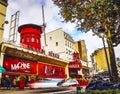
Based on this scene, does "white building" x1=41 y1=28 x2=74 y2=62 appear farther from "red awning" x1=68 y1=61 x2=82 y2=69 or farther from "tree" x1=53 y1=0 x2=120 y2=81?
"tree" x1=53 y1=0 x2=120 y2=81

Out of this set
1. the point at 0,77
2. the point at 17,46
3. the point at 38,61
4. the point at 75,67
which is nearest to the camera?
the point at 0,77

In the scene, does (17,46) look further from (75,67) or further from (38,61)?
(75,67)

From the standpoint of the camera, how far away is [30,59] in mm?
28984

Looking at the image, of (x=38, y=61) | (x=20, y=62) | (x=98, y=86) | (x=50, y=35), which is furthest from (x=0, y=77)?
(x=50, y=35)

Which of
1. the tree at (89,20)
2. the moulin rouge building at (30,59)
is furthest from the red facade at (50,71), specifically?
the tree at (89,20)

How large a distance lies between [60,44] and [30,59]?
1706 cm

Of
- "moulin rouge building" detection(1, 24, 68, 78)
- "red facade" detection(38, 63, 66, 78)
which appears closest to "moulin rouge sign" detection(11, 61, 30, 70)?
"moulin rouge building" detection(1, 24, 68, 78)

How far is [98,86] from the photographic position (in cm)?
1420

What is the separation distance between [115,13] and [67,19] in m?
8.05

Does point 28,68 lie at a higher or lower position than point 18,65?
lower

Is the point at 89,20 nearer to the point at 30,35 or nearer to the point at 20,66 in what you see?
the point at 20,66

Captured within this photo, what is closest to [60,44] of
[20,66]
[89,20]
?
[20,66]

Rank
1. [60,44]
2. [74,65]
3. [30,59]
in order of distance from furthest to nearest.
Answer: [60,44], [74,65], [30,59]

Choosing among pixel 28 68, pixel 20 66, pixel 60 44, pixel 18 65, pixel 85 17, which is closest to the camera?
pixel 85 17
